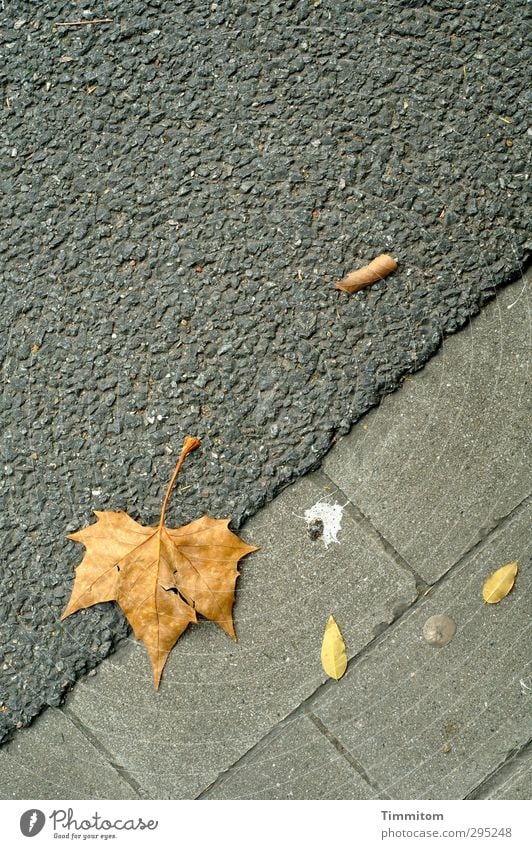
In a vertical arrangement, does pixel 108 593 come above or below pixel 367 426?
below

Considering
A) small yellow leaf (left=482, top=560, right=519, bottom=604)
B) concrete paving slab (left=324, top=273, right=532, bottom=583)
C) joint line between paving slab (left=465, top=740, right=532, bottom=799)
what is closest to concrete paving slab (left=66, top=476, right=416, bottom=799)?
concrete paving slab (left=324, top=273, right=532, bottom=583)

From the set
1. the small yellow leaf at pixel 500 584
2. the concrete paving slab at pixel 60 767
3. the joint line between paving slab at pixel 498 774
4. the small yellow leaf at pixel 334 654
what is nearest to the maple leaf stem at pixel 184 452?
the small yellow leaf at pixel 334 654

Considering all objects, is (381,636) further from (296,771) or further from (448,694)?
(296,771)

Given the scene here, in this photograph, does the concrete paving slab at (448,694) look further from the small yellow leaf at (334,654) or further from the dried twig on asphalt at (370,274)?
the dried twig on asphalt at (370,274)

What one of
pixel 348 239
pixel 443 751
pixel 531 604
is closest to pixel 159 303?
pixel 348 239

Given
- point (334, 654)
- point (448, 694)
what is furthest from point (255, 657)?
point (448, 694)

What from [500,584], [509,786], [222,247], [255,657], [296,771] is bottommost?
[296,771]
